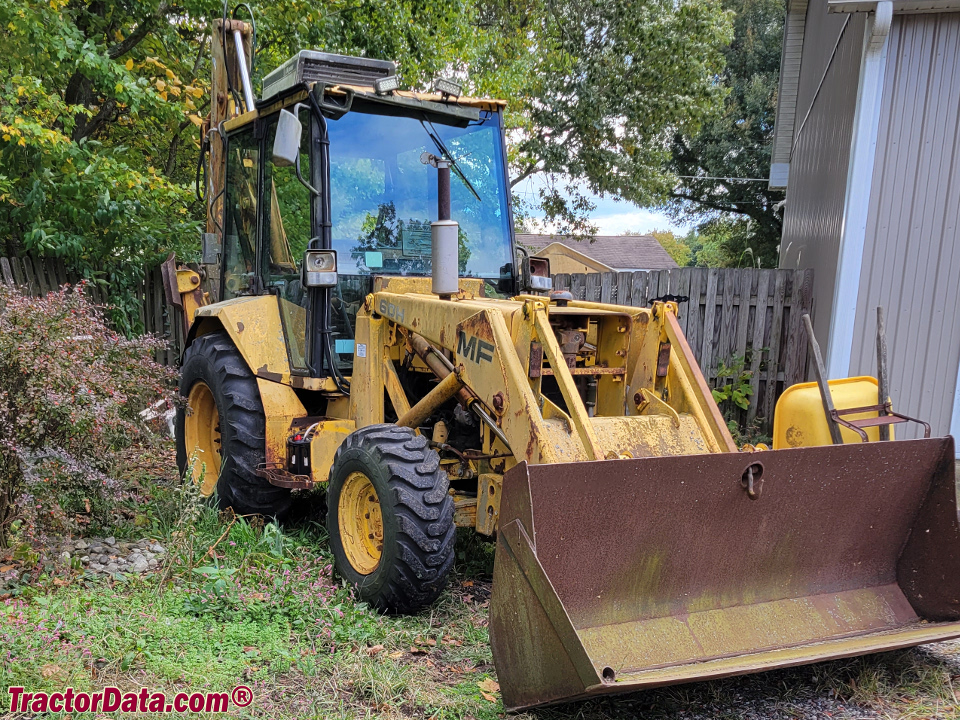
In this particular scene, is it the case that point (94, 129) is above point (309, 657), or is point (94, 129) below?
above

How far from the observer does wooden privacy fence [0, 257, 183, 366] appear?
27.6 feet

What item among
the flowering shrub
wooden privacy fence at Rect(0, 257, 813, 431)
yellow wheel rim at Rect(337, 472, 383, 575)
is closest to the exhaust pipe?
yellow wheel rim at Rect(337, 472, 383, 575)

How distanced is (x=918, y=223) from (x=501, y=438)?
455 cm

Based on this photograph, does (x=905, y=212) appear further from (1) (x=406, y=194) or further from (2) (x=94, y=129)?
(2) (x=94, y=129)

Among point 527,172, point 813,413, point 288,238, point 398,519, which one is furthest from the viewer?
point 527,172

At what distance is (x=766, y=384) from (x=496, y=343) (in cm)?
506

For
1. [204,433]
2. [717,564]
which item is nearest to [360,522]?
[717,564]

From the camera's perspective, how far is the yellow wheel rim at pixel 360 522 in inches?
165

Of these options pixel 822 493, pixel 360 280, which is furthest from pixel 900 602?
pixel 360 280

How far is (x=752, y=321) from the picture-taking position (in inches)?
A: 320

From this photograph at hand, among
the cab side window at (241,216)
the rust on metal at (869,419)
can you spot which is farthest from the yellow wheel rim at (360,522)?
the rust on metal at (869,419)

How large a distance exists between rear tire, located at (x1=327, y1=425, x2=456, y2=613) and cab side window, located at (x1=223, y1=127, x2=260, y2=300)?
6.44 feet

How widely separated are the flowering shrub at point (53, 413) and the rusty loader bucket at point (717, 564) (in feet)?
7.91

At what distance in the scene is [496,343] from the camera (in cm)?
391
